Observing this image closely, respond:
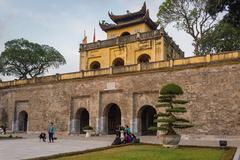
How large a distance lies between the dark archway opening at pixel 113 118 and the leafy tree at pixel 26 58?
47.1 feet

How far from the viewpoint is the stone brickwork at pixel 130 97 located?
784 inches

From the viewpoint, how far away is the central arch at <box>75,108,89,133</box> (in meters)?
26.6

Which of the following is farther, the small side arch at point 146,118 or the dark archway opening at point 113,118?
the dark archway opening at point 113,118

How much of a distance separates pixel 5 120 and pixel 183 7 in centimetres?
2054

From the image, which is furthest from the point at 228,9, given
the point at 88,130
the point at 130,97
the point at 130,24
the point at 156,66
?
the point at 130,24

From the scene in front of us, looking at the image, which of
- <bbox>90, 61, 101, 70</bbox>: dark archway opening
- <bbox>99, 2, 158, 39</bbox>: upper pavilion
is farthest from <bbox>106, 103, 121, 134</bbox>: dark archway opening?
<bbox>99, 2, 158, 39</bbox>: upper pavilion

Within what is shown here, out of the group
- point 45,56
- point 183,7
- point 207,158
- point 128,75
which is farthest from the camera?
point 45,56

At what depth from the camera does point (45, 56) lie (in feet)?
123

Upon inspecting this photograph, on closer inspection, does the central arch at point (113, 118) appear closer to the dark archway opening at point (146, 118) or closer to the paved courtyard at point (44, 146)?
the dark archway opening at point (146, 118)

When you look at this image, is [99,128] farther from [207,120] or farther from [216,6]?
[216,6]

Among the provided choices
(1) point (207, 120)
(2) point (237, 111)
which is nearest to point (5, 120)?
(1) point (207, 120)

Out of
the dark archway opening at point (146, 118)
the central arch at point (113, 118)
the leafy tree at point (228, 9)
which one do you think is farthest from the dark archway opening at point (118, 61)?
the leafy tree at point (228, 9)

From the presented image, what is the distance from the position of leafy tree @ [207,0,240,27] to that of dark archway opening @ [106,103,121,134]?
17.9m

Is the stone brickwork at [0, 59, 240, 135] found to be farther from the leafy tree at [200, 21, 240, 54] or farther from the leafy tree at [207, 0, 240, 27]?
the leafy tree at [207, 0, 240, 27]
